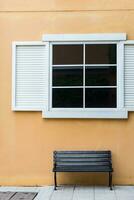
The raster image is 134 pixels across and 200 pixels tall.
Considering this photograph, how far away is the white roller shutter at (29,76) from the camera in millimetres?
9055

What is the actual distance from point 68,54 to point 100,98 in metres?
1.17

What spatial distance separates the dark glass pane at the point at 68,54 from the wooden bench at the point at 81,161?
6.36ft

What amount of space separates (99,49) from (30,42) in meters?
1.48

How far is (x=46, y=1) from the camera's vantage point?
912cm

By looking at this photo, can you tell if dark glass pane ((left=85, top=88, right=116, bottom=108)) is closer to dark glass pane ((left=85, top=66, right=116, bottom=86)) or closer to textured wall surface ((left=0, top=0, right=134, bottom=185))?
dark glass pane ((left=85, top=66, right=116, bottom=86))

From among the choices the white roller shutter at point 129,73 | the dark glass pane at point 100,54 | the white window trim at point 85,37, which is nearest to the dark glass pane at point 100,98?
the white roller shutter at point 129,73

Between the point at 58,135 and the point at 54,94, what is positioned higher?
the point at 54,94

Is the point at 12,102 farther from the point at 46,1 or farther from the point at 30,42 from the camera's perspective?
the point at 46,1

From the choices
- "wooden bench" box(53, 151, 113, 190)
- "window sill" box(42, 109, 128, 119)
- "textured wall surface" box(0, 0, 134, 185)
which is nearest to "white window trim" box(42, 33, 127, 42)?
"textured wall surface" box(0, 0, 134, 185)

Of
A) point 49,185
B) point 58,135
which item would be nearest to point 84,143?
point 58,135

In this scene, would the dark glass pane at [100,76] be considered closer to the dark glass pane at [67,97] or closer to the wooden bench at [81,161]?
the dark glass pane at [67,97]

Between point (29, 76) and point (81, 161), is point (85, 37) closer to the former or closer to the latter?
point (29, 76)

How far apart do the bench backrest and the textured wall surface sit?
22 centimetres

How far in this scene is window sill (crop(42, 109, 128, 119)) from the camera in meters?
8.84
